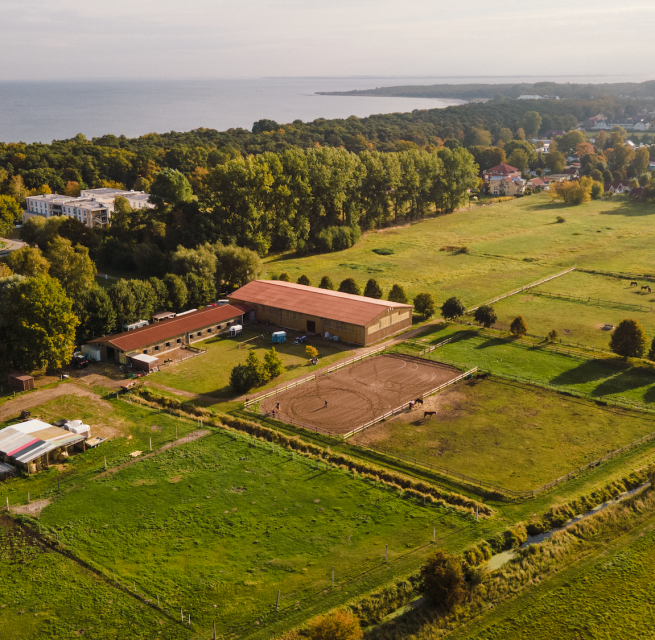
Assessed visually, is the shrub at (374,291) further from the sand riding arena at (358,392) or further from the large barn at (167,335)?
the sand riding arena at (358,392)

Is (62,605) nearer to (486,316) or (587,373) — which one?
(587,373)

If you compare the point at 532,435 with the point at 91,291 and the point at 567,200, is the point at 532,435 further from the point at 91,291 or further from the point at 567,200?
the point at 567,200

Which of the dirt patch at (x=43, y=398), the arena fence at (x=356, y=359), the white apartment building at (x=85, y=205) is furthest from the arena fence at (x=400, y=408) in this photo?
the white apartment building at (x=85, y=205)

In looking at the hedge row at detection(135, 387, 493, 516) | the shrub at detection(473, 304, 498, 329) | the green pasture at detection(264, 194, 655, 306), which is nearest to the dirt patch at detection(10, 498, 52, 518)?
the hedge row at detection(135, 387, 493, 516)

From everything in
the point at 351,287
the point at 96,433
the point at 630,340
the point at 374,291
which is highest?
the point at 351,287

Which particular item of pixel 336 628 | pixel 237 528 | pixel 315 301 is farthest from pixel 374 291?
pixel 336 628
